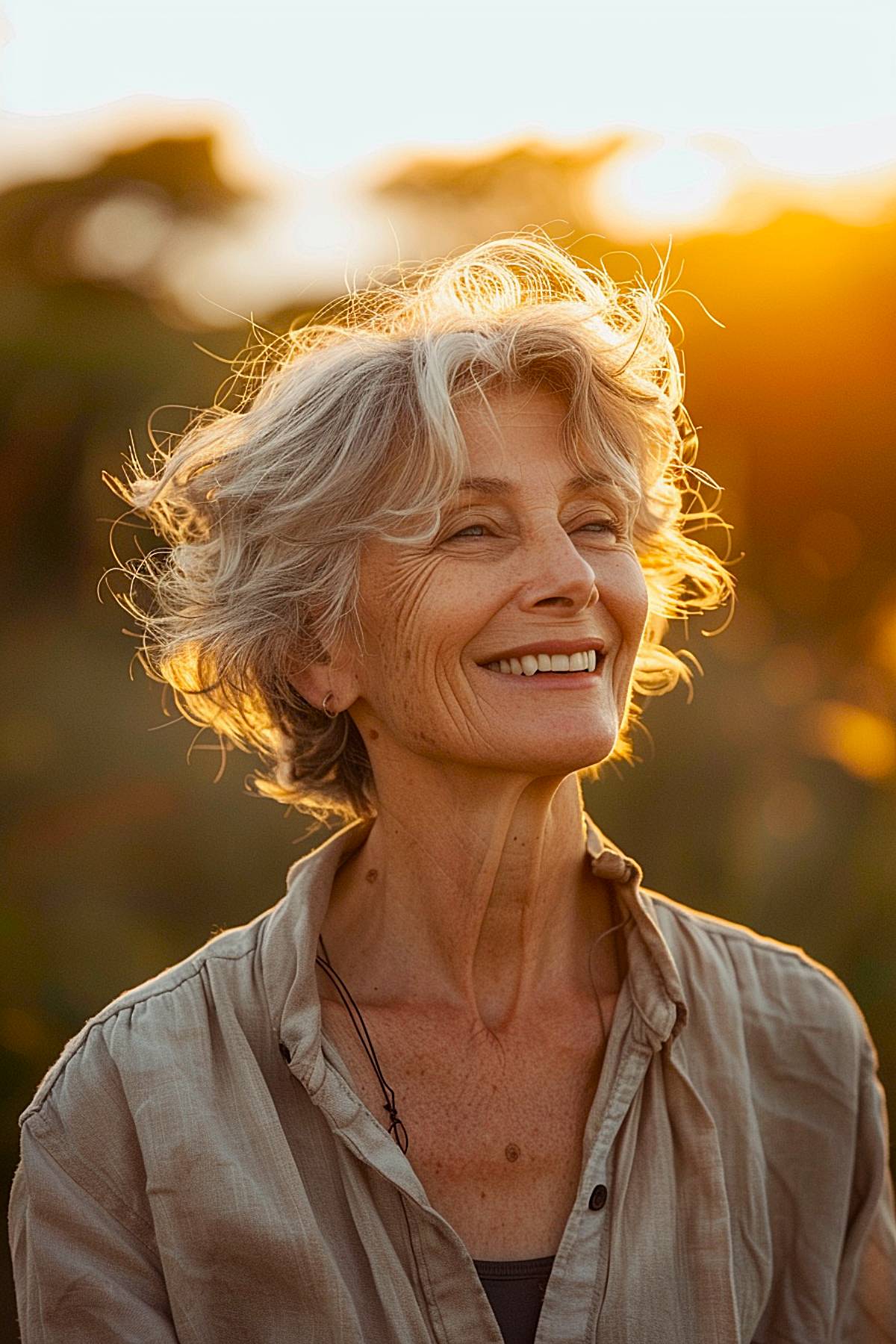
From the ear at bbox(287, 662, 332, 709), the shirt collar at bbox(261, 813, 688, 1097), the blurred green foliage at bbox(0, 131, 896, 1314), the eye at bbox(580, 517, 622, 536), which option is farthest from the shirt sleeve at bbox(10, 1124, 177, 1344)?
the blurred green foliage at bbox(0, 131, 896, 1314)

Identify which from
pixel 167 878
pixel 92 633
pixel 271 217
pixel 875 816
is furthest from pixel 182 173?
pixel 875 816

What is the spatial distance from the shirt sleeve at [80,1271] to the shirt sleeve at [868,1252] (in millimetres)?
1273

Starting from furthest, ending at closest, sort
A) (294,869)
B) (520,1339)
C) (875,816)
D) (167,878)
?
(167,878), (875,816), (294,869), (520,1339)

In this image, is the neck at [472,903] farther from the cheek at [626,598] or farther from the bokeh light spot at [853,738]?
the bokeh light spot at [853,738]

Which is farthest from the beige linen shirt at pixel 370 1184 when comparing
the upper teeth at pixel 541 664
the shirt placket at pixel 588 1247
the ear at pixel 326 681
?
the upper teeth at pixel 541 664

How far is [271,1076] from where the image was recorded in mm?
2305

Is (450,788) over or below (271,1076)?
over

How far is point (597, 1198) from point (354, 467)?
135 cm

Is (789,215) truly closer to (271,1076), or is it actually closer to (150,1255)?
(271,1076)

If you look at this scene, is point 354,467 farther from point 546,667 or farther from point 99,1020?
point 99,1020

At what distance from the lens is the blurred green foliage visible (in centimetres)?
441

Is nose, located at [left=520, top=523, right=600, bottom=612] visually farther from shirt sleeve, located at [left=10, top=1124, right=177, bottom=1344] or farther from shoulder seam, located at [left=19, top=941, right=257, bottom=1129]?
shirt sleeve, located at [left=10, top=1124, right=177, bottom=1344]

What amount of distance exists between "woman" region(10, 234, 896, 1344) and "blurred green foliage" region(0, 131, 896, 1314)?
6.10 ft

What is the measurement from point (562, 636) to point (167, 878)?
9.37ft
